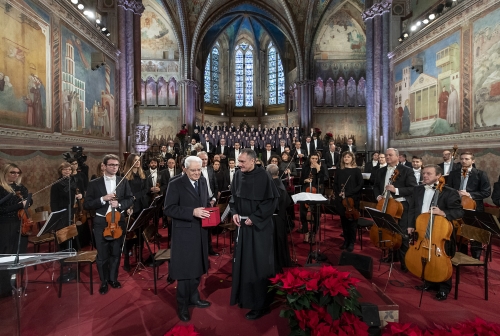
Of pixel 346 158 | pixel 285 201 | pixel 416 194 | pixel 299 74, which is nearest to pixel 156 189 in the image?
pixel 285 201

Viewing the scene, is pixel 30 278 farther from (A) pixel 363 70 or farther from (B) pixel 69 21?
(A) pixel 363 70

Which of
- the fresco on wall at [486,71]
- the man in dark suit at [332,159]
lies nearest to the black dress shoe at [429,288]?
the fresco on wall at [486,71]

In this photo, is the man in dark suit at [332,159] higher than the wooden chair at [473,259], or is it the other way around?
the man in dark suit at [332,159]

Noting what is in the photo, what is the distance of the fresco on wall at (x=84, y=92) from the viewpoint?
9.91 meters

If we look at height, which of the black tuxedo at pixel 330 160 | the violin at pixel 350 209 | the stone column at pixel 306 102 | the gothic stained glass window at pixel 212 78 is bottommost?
the violin at pixel 350 209

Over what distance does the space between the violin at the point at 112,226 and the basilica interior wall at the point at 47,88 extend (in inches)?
174

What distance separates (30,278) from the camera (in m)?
2.64

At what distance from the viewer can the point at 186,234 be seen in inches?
158

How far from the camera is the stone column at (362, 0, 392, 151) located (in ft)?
48.4

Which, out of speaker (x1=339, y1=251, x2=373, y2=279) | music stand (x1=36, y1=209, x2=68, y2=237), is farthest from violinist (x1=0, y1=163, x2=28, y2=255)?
speaker (x1=339, y1=251, x2=373, y2=279)

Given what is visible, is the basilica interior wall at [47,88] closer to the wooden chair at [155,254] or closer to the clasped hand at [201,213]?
the wooden chair at [155,254]

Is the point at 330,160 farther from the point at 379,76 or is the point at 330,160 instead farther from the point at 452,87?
the point at 379,76

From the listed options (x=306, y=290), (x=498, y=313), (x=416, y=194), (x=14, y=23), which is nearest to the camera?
(x=306, y=290)

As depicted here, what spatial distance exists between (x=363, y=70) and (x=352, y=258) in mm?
24058
